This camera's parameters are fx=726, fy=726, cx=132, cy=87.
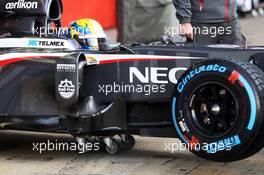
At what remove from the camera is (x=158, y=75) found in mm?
5605

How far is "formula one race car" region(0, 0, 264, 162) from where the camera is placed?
202 inches

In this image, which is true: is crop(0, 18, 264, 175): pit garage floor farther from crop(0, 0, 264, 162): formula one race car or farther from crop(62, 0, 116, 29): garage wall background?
crop(62, 0, 116, 29): garage wall background

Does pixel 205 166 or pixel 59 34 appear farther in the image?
pixel 59 34

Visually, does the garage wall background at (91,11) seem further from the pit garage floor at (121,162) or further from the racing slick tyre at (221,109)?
the racing slick tyre at (221,109)

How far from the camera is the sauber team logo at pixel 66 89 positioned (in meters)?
5.62

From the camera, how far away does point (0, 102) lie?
5.98m

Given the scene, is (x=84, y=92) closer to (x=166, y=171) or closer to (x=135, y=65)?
(x=135, y=65)

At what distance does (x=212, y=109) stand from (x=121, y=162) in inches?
43.4

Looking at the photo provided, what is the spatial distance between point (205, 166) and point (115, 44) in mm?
1252

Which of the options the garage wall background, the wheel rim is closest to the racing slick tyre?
the wheel rim

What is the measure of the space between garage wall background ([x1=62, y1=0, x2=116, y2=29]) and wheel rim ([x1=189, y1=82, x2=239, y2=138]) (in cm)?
771

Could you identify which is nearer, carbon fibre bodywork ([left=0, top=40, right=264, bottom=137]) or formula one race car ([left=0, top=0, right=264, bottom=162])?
formula one race car ([left=0, top=0, right=264, bottom=162])

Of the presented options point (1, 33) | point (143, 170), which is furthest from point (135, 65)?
point (1, 33)

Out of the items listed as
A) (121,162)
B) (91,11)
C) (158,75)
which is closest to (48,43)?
(158,75)
